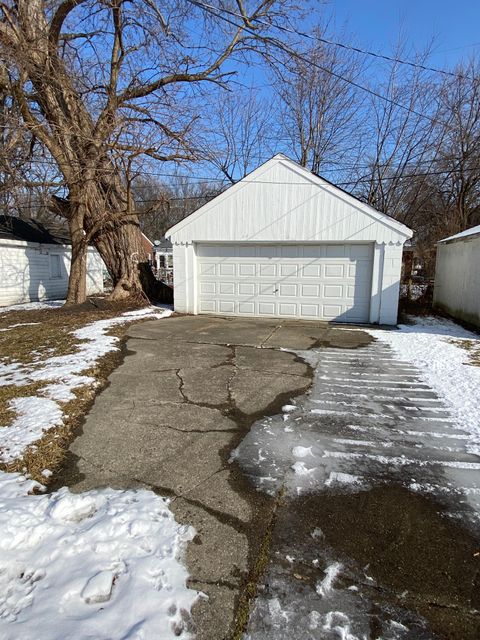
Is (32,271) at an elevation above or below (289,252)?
below

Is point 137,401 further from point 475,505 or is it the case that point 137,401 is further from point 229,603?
point 475,505

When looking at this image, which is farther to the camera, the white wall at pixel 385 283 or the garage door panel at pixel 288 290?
the garage door panel at pixel 288 290

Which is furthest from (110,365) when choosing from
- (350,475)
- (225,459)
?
(350,475)

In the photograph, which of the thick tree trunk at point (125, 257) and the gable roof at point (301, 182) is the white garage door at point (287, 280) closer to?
the gable roof at point (301, 182)

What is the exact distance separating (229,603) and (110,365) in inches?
181

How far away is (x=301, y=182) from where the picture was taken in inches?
395

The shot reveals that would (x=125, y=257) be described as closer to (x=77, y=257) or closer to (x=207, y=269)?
(x=77, y=257)

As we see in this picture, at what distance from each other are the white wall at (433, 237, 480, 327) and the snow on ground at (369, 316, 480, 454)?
609 millimetres

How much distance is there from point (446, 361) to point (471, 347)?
1.52 metres

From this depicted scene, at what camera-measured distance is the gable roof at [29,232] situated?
14203mm

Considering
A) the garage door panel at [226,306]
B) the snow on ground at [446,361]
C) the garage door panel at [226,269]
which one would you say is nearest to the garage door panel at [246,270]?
the garage door panel at [226,269]

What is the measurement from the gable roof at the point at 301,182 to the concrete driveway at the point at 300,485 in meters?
5.29

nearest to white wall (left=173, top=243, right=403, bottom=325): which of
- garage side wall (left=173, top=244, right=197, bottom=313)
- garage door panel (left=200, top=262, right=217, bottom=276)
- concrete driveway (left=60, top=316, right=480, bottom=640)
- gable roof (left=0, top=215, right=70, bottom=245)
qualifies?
concrete driveway (left=60, top=316, right=480, bottom=640)

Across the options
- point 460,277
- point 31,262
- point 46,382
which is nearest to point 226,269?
point 460,277
